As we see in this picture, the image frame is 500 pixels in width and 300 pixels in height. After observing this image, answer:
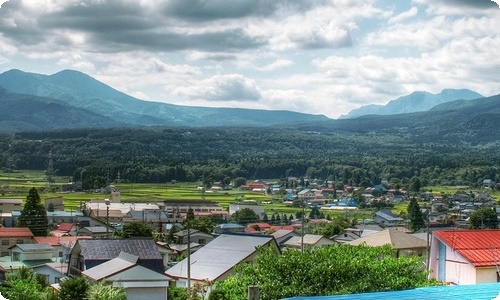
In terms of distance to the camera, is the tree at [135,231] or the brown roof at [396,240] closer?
the brown roof at [396,240]

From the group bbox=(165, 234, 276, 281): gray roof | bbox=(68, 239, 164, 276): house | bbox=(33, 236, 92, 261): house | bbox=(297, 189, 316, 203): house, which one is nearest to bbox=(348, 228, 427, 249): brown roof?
bbox=(165, 234, 276, 281): gray roof

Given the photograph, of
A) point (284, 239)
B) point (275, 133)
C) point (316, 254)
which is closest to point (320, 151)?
point (275, 133)

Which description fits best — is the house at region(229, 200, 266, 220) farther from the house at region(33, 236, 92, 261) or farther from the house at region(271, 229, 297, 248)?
the house at region(33, 236, 92, 261)

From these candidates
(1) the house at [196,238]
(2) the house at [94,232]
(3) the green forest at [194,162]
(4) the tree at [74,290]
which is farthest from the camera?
(3) the green forest at [194,162]

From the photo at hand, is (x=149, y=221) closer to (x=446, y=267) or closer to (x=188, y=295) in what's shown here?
(x=188, y=295)

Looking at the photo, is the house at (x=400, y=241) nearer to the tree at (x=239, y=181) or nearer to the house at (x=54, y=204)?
the house at (x=54, y=204)

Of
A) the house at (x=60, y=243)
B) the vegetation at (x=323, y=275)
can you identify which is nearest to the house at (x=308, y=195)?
the house at (x=60, y=243)

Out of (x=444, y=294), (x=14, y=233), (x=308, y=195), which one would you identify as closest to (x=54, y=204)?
(x=14, y=233)
